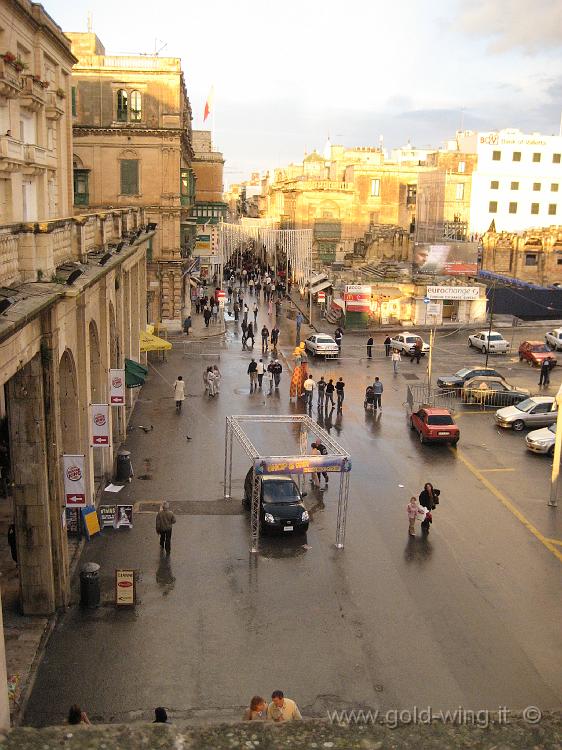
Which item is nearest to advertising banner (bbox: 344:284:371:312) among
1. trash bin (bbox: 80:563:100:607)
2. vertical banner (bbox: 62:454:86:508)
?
vertical banner (bbox: 62:454:86:508)

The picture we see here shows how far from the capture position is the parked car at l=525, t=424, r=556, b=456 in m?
25.1

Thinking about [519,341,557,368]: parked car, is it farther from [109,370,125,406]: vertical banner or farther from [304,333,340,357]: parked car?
[109,370,125,406]: vertical banner

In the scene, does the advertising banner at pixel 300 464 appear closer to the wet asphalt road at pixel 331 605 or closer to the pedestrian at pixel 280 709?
the wet asphalt road at pixel 331 605

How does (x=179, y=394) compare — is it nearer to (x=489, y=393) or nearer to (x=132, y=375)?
(x=132, y=375)

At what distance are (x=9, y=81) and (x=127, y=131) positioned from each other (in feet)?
93.8

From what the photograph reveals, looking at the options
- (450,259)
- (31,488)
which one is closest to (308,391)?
(31,488)

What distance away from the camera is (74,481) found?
14578 mm

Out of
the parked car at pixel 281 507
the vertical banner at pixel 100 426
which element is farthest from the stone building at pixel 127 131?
the parked car at pixel 281 507

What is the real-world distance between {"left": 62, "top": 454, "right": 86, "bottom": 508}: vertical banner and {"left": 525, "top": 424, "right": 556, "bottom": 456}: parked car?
1638 centimetres

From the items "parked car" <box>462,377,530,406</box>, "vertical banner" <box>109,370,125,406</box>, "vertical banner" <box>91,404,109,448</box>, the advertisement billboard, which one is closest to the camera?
"vertical banner" <box>91,404,109,448</box>

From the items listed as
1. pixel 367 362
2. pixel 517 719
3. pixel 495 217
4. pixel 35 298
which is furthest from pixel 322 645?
pixel 495 217

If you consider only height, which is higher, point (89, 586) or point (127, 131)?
point (127, 131)

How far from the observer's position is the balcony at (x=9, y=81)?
16828 mm

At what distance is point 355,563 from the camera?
16.9m
